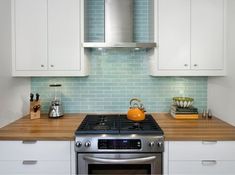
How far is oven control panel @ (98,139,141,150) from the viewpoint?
1955mm

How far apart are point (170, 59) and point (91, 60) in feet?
3.03

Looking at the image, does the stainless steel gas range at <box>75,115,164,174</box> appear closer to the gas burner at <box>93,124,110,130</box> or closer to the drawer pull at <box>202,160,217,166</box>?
the gas burner at <box>93,124,110,130</box>

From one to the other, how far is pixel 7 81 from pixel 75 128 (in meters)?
0.82

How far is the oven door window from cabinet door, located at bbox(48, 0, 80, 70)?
1.01 metres

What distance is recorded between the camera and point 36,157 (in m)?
2.00

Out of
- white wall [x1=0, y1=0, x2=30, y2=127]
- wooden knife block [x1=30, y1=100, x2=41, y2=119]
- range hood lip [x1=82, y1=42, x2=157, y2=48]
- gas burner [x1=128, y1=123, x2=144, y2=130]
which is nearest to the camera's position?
gas burner [x1=128, y1=123, x2=144, y2=130]

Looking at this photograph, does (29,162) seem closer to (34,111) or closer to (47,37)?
(34,111)

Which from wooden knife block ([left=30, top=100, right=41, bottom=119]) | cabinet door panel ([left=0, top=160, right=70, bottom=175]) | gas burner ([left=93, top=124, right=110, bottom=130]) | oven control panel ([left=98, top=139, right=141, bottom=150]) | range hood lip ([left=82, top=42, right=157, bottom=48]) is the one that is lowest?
cabinet door panel ([left=0, top=160, right=70, bottom=175])

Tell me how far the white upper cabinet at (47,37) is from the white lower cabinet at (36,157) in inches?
30.5

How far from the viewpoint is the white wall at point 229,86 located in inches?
90.0

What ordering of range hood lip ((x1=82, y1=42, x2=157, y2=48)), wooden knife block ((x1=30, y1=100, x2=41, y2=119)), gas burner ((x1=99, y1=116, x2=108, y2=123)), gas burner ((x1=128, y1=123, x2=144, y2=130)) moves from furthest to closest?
wooden knife block ((x1=30, y1=100, x2=41, y2=119))
gas burner ((x1=99, y1=116, x2=108, y2=123))
range hood lip ((x1=82, y1=42, x2=157, y2=48))
gas burner ((x1=128, y1=123, x2=144, y2=130))

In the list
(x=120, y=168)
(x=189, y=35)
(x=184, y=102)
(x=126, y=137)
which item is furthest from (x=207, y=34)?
(x=120, y=168)

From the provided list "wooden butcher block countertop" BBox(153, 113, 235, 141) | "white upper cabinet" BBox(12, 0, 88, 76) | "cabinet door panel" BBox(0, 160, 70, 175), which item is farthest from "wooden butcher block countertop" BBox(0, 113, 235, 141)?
"white upper cabinet" BBox(12, 0, 88, 76)

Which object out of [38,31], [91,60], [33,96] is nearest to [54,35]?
[38,31]
